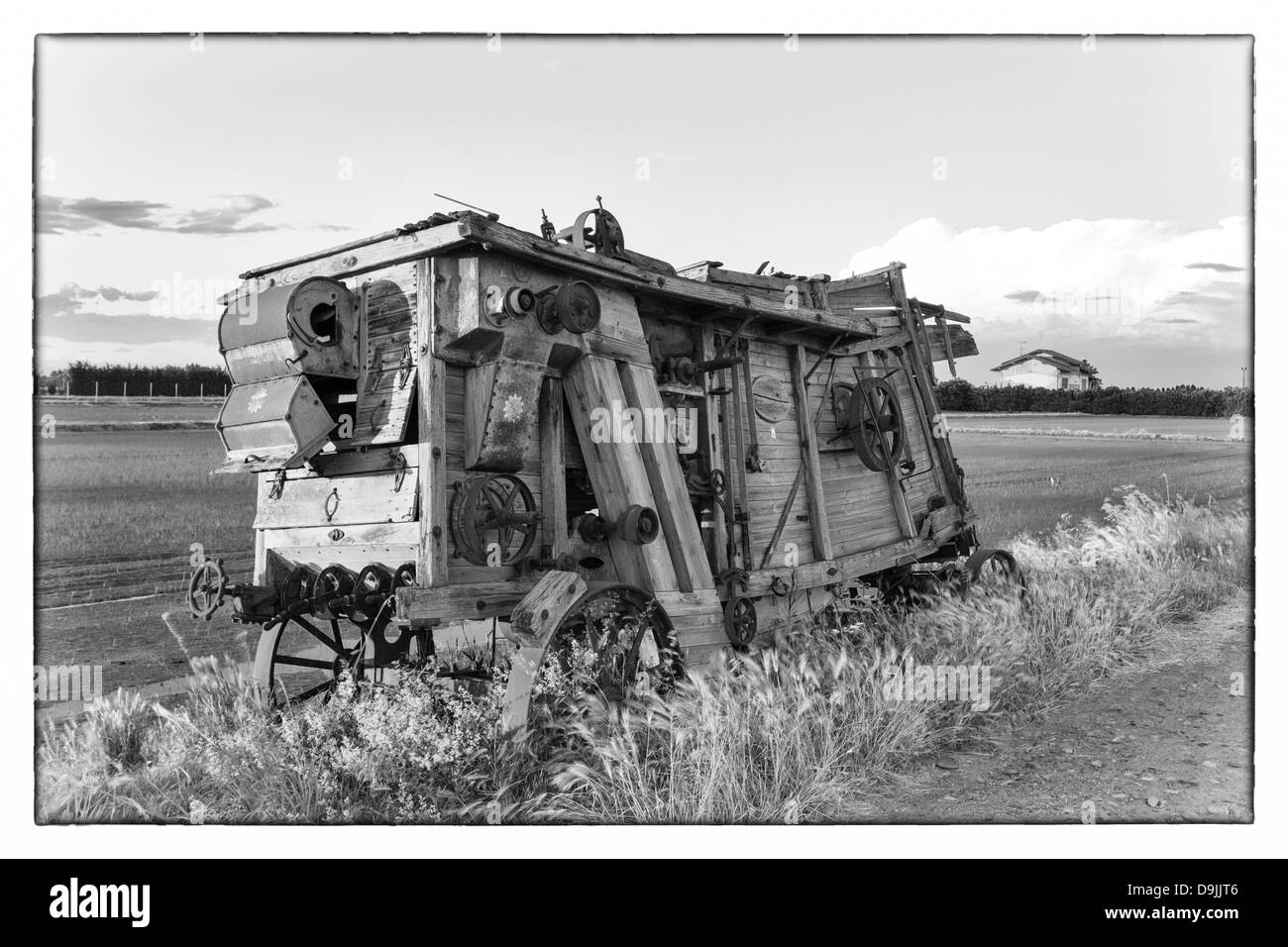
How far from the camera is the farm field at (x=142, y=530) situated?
6.27 m

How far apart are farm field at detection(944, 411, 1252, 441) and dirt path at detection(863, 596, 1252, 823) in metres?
6.06

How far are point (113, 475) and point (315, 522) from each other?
3.27 metres

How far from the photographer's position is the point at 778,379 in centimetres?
842

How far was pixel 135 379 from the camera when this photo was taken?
848 cm

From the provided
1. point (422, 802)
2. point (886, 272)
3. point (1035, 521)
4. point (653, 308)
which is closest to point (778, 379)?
point (653, 308)

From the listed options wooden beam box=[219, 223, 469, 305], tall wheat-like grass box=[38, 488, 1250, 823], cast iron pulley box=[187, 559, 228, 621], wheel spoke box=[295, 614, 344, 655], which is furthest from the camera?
wheel spoke box=[295, 614, 344, 655]

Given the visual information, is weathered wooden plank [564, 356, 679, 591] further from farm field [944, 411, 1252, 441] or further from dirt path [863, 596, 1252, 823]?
farm field [944, 411, 1252, 441]

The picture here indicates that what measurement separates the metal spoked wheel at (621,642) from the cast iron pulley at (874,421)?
3.50 m

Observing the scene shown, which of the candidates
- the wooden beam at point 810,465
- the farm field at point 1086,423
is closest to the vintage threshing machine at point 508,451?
the wooden beam at point 810,465

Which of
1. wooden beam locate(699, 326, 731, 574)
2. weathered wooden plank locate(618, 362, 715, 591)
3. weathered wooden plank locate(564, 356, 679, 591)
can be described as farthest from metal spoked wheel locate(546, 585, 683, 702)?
wooden beam locate(699, 326, 731, 574)

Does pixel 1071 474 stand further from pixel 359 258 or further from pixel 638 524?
pixel 359 258

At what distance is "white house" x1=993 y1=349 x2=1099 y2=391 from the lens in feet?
41.8
